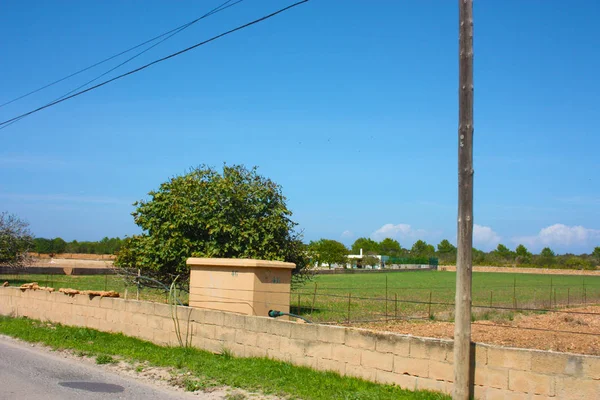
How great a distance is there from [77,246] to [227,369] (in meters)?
171

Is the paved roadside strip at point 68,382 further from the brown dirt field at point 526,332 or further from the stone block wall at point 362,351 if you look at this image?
the brown dirt field at point 526,332

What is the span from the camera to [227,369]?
36.7 ft

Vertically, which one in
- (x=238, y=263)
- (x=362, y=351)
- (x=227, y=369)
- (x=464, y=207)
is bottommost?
(x=227, y=369)

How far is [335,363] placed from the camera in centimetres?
1053

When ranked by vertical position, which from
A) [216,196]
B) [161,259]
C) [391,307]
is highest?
[216,196]

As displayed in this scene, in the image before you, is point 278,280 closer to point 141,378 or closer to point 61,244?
point 141,378

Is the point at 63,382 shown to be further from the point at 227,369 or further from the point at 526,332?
the point at 526,332

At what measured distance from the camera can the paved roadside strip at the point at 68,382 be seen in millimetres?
9414

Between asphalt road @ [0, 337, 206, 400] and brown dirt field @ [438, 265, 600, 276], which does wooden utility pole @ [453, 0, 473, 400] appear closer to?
asphalt road @ [0, 337, 206, 400]

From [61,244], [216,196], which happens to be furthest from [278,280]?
[61,244]

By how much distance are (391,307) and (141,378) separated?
2093cm

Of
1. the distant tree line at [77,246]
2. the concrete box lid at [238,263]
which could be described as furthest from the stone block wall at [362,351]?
the distant tree line at [77,246]

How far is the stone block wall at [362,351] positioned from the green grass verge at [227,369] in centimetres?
22

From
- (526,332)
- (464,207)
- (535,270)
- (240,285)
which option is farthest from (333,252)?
(464,207)
